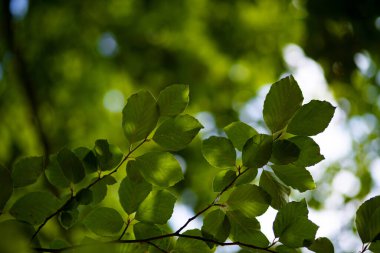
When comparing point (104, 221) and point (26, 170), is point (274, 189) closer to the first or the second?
point (104, 221)

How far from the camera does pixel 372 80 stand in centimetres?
346

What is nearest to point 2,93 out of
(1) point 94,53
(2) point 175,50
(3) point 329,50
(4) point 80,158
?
(1) point 94,53

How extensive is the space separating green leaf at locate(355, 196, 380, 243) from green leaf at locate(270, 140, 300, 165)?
5.4 inches

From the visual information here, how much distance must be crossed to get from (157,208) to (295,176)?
24 centimetres

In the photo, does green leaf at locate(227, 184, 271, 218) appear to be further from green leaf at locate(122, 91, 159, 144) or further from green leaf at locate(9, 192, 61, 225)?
green leaf at locate(9, 192, 61, 225)

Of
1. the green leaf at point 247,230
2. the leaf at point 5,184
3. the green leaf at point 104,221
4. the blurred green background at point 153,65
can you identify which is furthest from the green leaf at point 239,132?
the blurred green background at point 153,65

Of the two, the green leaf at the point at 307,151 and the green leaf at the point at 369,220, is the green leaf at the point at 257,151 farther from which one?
the green leaf at the point at 369,220

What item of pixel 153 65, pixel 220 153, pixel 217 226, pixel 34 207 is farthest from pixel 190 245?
pixel 153 65

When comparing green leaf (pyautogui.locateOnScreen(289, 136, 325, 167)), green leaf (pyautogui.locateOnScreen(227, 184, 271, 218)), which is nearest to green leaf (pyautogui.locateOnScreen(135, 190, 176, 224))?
green leaf (pyautogui.locateOnScreen(227, 184, 271, 218))

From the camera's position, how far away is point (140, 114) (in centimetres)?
66

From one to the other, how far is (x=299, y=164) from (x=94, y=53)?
4.13 m

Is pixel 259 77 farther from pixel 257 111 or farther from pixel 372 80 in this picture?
pixel 372 80

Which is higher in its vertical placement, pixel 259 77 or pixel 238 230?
pixel 259 77

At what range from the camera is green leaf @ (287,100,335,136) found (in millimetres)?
633
